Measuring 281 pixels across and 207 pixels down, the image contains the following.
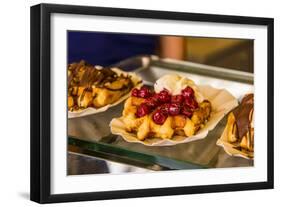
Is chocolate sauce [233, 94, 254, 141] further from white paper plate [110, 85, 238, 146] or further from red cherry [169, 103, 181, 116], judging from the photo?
red cherry [169, 103, 181, 116]

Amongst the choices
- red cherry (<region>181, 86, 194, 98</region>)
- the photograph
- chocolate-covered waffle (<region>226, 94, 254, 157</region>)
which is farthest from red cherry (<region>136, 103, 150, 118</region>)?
chocolate-covered waffle (<region>226, 94, 254, 157</region>)

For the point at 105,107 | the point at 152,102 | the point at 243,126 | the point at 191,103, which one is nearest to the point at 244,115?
the point at 243,126

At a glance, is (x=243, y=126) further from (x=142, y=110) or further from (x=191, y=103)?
(x=142, y=110)

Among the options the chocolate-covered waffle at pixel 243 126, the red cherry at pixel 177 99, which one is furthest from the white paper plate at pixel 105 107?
the chocolate-covered waffle at pixel 243 126

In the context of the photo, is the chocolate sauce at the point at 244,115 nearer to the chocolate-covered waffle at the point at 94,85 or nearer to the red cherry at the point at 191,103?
the red cherry at the point at 191,103

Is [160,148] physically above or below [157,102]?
below

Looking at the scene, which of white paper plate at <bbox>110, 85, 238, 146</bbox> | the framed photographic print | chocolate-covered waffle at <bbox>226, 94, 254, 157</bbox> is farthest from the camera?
chocolate-covered waffle at <bbox>226, 94, 254, 157</bbox>

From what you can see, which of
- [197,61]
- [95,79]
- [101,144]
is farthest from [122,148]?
[197,61]
